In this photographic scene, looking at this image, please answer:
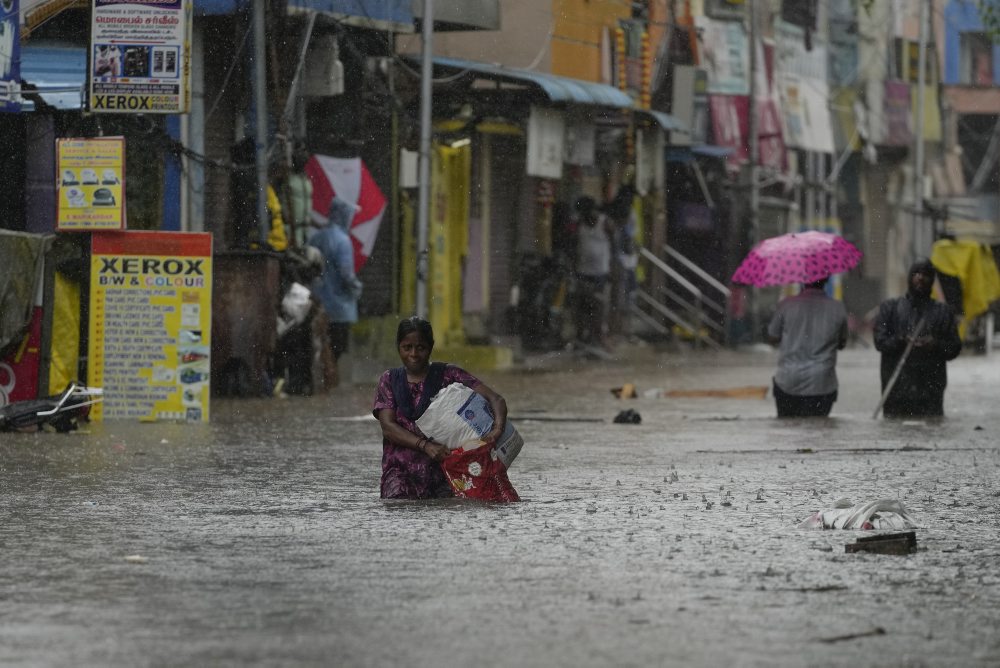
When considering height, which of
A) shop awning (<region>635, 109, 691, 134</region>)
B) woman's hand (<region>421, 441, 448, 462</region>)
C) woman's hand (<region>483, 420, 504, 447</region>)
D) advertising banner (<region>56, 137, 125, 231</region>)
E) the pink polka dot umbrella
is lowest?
woman's hand (<region>421, 441, 448, 462</region>)

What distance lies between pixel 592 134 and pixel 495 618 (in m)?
24.6

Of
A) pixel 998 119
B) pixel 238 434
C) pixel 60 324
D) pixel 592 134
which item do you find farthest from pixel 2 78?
pixel 998 119

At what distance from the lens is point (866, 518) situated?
9.21 metres

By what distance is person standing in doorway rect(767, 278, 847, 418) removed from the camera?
707 inches

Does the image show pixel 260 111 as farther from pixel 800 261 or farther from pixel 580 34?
pixel 580 34

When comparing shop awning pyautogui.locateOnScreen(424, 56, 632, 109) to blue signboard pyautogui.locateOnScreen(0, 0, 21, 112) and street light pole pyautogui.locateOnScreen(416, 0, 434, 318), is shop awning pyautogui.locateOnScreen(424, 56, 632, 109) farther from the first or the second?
blue signboard pyautogui.locateOnScreen(0, 0, 21, 112)

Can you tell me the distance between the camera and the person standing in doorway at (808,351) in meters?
18.0

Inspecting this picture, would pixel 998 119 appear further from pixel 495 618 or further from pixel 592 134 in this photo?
pixel 495 618

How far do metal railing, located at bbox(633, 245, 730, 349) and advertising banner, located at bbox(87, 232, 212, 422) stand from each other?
20.1m

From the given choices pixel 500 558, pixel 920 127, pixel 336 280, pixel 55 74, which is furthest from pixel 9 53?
pixel 920 127

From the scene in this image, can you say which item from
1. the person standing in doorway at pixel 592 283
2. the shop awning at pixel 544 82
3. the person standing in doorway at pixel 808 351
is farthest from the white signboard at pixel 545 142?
the person standing in doorway at pixel 808 351

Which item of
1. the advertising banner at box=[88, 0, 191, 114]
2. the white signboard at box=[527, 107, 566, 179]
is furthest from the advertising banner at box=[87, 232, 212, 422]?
the white signboard at box=[527, 107, 566, 179]

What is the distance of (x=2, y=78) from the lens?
1802cm

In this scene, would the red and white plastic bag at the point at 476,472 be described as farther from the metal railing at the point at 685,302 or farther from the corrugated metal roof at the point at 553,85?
the metal railing at the point at 685,302
